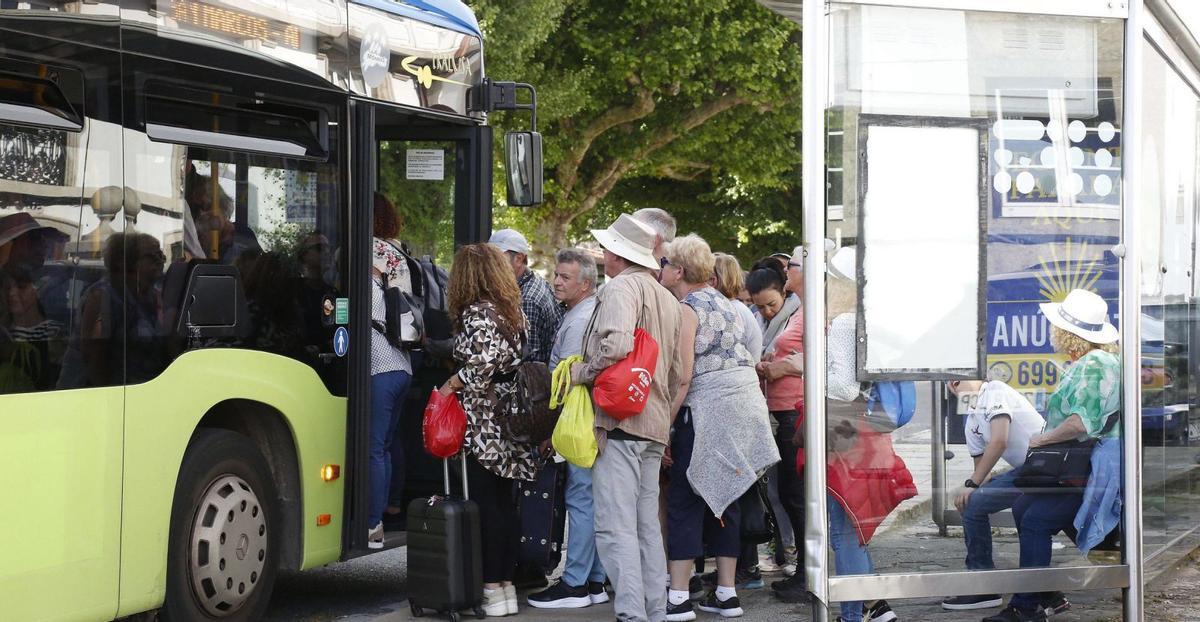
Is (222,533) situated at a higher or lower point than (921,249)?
lower

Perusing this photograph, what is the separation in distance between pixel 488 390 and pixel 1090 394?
2.69 m

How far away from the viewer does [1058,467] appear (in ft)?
21.1

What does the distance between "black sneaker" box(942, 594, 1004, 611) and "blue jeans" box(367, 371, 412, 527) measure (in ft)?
9.08

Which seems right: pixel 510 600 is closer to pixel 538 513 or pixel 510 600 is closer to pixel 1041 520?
pixel 538 513

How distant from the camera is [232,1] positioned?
20.3ft

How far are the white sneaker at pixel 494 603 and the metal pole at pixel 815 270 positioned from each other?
71.1 inches

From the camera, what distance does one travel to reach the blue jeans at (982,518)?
6289 mm

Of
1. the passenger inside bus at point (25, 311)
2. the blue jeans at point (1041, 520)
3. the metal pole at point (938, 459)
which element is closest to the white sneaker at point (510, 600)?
the metal pole at point (938, 459)

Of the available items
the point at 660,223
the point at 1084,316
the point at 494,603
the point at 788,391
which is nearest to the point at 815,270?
the point at 1084,316

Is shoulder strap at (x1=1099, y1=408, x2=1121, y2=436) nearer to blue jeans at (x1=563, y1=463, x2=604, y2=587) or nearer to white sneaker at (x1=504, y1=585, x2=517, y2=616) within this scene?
blue jeans at (x1=563, y1=463, x2=604, y2=587)

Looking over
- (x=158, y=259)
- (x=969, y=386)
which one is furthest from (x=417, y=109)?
(x=969, y=386)

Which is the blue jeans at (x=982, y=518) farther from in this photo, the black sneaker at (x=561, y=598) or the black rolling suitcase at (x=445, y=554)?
the black rolling suitcase at (x=445, y=554)

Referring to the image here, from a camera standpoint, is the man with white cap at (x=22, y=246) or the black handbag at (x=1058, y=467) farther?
the black handbag at (x=1058, y=467)

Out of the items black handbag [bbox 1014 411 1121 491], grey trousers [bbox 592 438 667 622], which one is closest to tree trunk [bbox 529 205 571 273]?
grey trousers [bbox 592 438 667 622]
